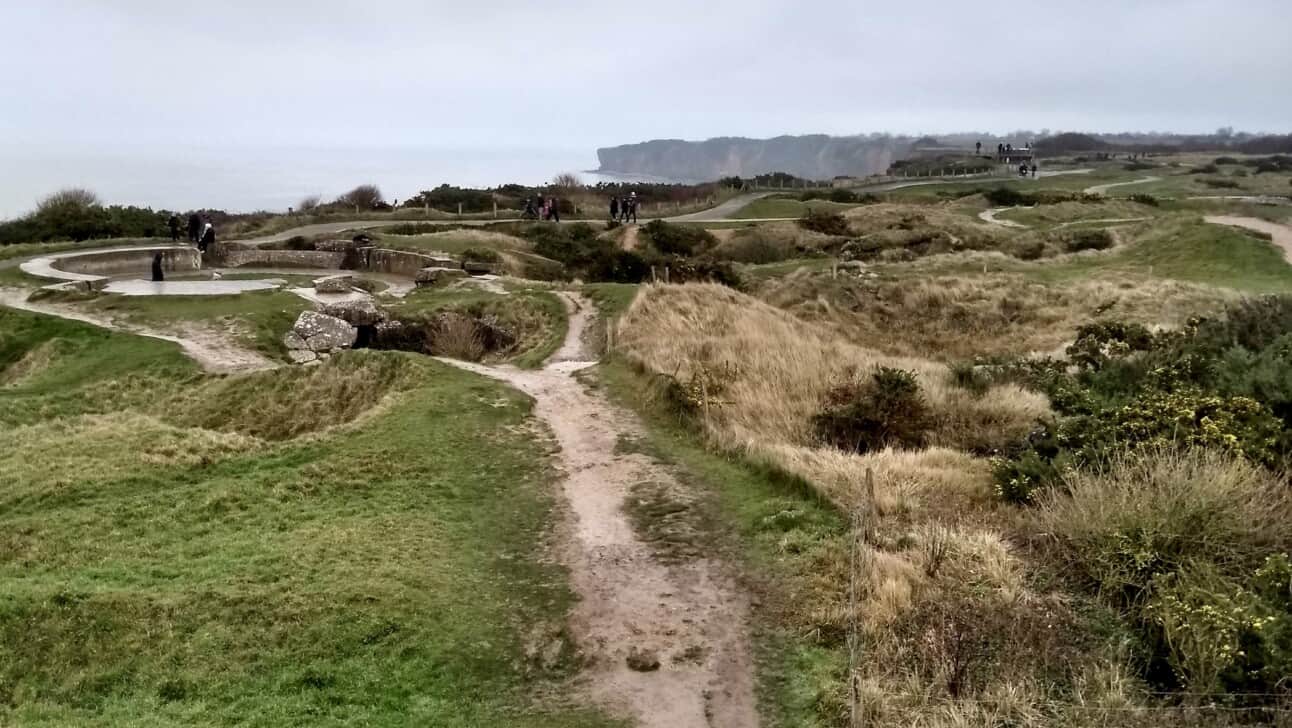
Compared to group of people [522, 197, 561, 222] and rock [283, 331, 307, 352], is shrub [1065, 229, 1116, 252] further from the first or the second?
rock [283, 331, 307, 352]

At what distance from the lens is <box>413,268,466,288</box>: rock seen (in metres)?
27.5

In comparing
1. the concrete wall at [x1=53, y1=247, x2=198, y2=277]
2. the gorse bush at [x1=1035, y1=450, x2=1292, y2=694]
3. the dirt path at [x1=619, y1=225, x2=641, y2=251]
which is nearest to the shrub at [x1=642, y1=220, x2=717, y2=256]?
the dirt path at [x1=619, y1=225, x2=641, y2=251]

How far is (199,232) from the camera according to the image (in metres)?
32.7

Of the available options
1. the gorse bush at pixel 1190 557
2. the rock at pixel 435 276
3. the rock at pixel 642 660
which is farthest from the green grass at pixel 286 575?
the rock at pixel 435 276

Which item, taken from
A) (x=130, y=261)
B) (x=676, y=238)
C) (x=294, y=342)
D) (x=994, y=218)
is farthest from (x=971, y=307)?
(x=130, y=261)

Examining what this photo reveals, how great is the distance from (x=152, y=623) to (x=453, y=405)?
7.09 m

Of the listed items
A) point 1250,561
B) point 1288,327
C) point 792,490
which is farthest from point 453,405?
point 1288,327

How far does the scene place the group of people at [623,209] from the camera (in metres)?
45.3

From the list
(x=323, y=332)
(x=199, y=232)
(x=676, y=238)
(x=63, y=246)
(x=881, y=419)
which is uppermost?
(x=199, y=232)

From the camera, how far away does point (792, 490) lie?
435 inches

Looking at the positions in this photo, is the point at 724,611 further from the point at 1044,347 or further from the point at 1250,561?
the point at 1044,347

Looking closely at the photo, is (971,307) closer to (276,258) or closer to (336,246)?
(336,246)

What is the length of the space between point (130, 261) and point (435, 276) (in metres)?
11.3

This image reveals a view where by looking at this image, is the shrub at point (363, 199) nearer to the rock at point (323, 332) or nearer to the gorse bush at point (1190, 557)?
the rock at point (323, 332)
